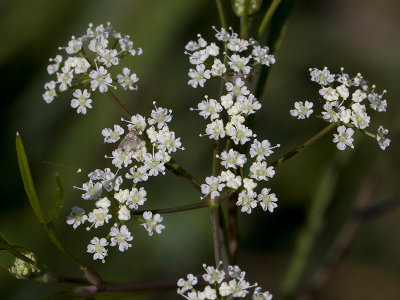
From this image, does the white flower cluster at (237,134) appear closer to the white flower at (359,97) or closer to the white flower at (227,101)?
the white flower at (227,101)

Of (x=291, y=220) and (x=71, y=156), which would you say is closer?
(x=71, y=156)

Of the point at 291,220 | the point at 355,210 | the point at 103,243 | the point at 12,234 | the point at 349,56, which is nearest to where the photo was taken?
the point at 103,243

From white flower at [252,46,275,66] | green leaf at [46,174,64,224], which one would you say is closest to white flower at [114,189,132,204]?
green leaf at [46,174,64,224]

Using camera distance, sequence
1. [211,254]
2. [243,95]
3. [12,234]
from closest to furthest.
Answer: [243,95], [12,234], [211,254]

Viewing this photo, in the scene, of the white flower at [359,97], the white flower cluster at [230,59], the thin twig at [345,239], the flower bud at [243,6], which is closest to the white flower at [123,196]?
the white flower cluster at [230,59]

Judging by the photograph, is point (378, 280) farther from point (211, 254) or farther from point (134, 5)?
point (134, 5)

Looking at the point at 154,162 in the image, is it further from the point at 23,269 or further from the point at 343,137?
the point at 343,137

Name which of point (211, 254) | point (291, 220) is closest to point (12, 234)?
point (211, 254)
